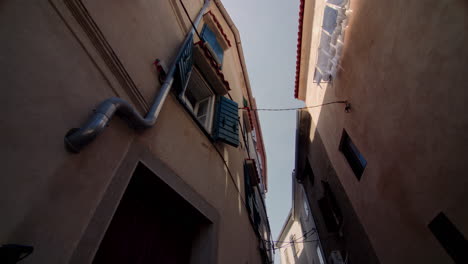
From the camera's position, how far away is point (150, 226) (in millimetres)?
2914

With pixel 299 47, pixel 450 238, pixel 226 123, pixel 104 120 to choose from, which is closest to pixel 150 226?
pixel 104 120

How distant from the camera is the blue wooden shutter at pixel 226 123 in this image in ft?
16.4

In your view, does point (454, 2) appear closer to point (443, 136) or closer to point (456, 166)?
point (443, 136)

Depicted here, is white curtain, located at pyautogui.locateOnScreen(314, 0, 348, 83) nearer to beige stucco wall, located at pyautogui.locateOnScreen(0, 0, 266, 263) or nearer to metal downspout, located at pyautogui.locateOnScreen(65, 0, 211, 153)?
beige stucco wall, located at pyautogui.locateOnScreen(0, 0, 266, 263)

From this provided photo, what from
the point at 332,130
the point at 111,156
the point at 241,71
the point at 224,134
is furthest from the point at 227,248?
the point at 241,71

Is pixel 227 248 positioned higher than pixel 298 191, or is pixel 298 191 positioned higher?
pixel 298 191

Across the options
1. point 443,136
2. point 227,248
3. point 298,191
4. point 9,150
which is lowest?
point 9,150

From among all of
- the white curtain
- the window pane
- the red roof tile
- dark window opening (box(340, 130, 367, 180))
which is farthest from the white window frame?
the red roof tile

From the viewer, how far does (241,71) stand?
10656 mm

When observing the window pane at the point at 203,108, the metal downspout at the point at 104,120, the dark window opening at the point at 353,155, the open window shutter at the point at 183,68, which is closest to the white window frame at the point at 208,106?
the window pane at the point at 203,108

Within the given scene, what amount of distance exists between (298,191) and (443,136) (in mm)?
13826

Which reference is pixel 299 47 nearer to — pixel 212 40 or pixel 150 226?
pixel 212 40

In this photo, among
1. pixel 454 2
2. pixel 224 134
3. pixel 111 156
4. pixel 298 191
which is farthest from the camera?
pixel 298 191

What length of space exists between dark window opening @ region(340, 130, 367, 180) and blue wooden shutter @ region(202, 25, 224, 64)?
465 centimetres
